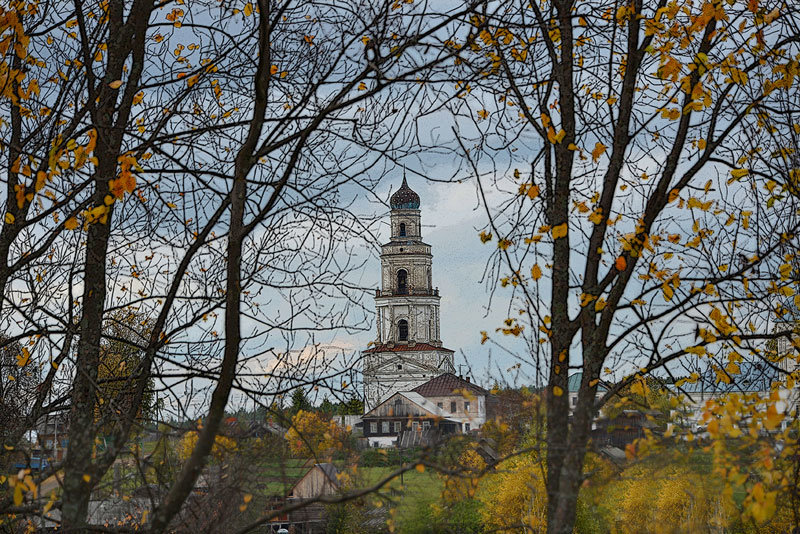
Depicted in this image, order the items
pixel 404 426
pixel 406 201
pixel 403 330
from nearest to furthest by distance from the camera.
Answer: pixel 404 426 → pixel 403 330 → pixel 406 201

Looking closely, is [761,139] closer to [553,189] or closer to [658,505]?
[553,189]

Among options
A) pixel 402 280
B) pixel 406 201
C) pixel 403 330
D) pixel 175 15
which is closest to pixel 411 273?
pixel 402 280

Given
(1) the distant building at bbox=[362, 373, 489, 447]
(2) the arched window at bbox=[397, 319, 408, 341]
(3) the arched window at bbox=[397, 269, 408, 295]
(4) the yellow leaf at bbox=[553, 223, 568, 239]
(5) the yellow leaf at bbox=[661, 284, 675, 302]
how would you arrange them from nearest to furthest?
1. (1) the distant building at bbox=[362, 373, 489, 447]
2. (4) the yellow leaf at bbox=[553, 223, 568, 239]
3. (5) the yellow leaf at bbox=[661, 284, 675, 302]
4. (3) the arched window at bbox=[397, 269, 408, 295]
5. (2) the arched window at bbox=[397, 319, 408, 341]

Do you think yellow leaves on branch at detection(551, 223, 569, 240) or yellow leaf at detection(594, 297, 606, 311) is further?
yellow leaf at detection(594, 297, 606, 311)

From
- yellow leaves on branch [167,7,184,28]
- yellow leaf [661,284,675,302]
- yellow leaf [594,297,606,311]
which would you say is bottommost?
yellow leaf [594,297,606,311]

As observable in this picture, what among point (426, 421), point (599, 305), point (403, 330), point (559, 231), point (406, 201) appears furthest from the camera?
point (406, 201)

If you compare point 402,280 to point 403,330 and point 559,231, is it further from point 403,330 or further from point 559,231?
point 559,231

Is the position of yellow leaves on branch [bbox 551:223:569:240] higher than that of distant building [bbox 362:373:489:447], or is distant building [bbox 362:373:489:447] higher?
yellow leaves on branch [bbox 551:223:569:240]

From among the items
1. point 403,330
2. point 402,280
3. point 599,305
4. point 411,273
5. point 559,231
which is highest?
point 411,273

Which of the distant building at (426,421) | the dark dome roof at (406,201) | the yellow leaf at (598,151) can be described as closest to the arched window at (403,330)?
the dark dome roof at (406,201)

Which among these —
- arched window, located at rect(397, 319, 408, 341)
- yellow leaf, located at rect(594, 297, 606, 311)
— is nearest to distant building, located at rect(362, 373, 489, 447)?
yellow leaf, located at rect(594, 297, 606, 311)

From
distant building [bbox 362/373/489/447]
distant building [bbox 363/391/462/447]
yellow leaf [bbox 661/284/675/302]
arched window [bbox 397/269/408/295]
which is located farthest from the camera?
arched window [bbox 397/269/408/295]

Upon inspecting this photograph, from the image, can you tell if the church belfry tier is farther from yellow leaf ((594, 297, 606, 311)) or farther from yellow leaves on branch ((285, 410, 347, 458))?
yellow leaf ((594, 297, 606, 311))

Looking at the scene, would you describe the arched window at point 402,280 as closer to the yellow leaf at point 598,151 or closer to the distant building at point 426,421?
the distant building at point 426,421
